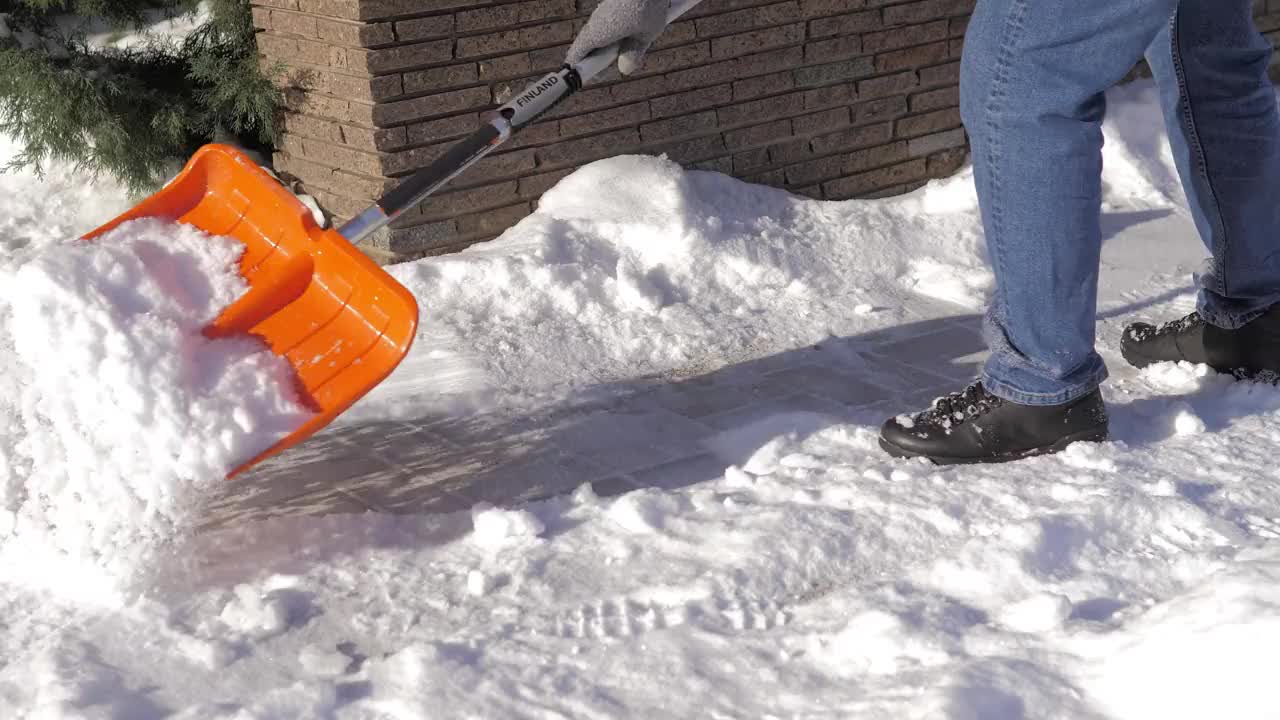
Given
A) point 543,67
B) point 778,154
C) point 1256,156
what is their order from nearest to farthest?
point 1256,156
point 543,67
point 778,154

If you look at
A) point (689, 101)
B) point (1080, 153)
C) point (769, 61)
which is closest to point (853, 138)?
point (769, 61)

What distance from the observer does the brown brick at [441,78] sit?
3.80m

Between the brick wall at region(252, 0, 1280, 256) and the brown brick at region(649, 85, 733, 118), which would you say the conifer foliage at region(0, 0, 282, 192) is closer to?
the brick wall at region(252, 0, 1280, 256)

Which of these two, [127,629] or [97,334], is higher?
[97,334]

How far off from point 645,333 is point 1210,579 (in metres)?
1.70

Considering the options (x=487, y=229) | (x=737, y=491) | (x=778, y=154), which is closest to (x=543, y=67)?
(x=487, y=229)

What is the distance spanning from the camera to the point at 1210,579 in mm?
2172

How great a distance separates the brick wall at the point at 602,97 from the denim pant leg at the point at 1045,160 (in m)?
1.52

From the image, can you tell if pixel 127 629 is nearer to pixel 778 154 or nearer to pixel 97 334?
pixel 97 334

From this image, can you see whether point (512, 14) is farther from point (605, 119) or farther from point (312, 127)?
point (312, 127)

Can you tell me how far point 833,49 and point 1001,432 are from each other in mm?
2070

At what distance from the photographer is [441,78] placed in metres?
3.84

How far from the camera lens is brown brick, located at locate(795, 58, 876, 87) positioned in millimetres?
4508

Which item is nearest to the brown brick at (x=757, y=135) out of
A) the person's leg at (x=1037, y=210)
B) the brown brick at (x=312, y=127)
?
the brown brick at (x=312, y=127)
